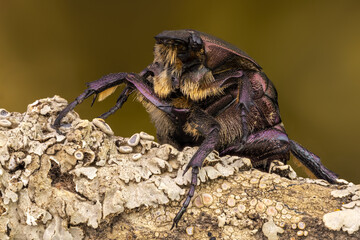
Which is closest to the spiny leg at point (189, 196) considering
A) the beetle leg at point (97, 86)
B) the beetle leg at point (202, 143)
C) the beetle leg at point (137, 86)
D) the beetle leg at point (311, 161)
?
the beetle leg at point (202, 143)

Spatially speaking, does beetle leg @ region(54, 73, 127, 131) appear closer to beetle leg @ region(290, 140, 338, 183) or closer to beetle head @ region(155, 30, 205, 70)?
beetle head @ region(155, 30, 205, 70)

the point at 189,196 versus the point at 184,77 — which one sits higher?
the point at 184,77

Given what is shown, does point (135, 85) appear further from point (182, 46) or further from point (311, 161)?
point (311, 161)

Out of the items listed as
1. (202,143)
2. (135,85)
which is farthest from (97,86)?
(202,143)

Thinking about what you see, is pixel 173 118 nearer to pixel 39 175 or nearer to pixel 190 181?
pixel 190 181

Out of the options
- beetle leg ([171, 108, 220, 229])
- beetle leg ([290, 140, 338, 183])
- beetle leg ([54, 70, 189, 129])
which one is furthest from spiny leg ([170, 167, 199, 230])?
beetle leg ([290, 140, 338, 183])

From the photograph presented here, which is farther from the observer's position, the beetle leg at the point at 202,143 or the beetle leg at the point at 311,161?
the beetle leg at the point at 311,161

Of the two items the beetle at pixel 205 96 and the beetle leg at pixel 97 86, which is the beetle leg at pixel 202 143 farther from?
the beetle leg at pixel 97 86
